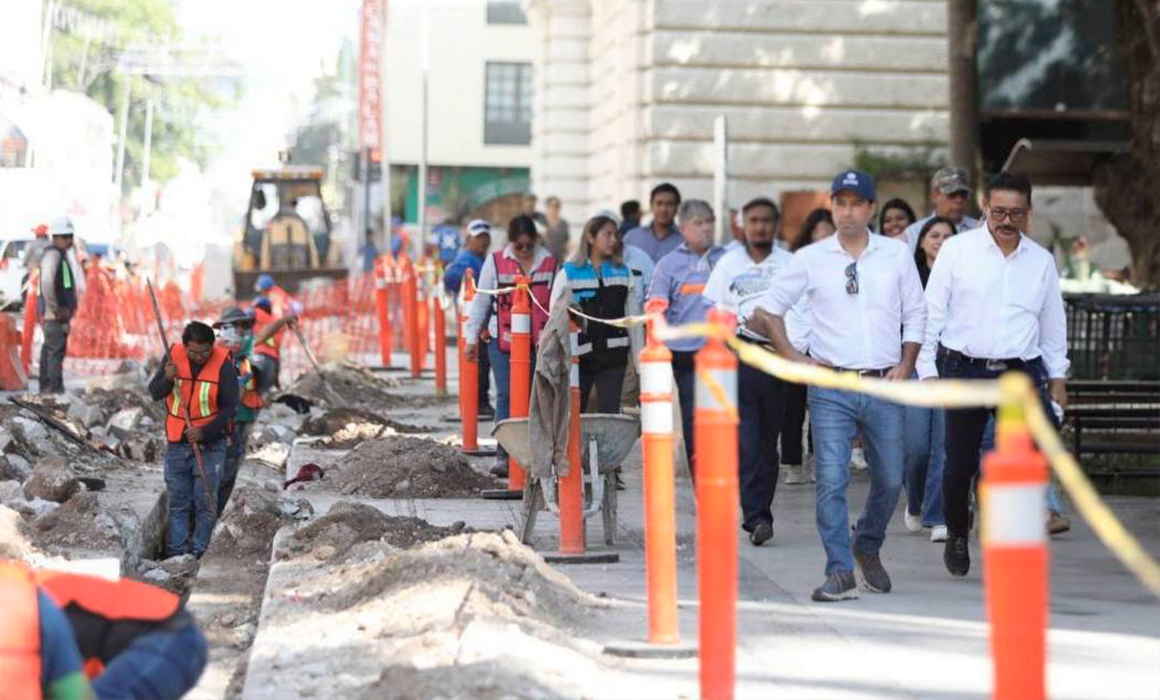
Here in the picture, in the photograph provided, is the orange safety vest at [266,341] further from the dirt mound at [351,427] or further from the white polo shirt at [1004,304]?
the white polo shirt at [1004,304]

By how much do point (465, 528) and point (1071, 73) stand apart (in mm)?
19512

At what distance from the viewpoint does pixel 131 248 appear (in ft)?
185

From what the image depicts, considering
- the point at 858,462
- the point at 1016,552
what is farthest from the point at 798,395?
the point at 1016,552

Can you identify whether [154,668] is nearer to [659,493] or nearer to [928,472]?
[659,493]

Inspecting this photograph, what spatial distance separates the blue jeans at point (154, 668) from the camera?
18.7 feet

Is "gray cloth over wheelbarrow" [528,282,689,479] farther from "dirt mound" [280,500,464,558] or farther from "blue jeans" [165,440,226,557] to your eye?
"blue jeans" [165,440,226,557]

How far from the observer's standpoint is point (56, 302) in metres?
23.8

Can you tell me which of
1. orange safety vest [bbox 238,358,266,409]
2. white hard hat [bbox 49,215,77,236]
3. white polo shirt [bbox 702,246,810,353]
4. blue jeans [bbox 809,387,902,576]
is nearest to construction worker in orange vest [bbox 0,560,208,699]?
blue jeans [bbox 809,387,902,576]

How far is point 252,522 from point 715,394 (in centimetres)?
668

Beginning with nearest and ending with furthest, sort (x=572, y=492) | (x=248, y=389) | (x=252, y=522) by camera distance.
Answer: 1. (x=572, y=492)
2. (x=252, y=522)
3. (x=248, y=389)

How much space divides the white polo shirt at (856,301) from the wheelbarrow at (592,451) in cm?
140

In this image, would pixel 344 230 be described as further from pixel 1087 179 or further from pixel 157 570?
pixel 157 570

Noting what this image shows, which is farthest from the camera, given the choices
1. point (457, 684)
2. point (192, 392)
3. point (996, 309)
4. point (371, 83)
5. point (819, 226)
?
point (371, 83)

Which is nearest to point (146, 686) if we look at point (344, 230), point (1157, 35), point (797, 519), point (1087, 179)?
point (797, 519)
